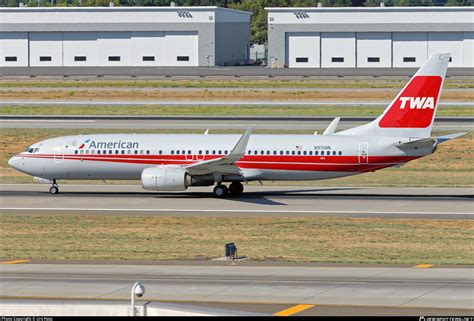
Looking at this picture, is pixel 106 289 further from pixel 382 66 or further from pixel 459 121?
pixel 382 66

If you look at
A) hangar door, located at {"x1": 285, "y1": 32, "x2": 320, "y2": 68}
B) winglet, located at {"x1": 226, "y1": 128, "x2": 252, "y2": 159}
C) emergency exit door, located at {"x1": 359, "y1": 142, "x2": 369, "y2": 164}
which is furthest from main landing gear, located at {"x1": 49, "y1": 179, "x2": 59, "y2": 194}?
hangar door, located at {"x1": 285, "y1": 32, "x2": 320, "y2": 68}

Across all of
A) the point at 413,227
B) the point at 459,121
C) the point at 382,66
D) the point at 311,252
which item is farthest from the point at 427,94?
the point at 382,66

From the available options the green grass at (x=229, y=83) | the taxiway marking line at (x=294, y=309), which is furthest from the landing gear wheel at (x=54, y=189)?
the green grass at (x=229, y=83)

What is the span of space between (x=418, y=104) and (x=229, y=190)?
1125 centimetres

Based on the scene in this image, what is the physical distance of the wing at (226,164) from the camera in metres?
54.0

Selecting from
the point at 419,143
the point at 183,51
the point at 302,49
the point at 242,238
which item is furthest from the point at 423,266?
the point at 183,51

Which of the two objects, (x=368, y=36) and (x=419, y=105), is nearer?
(x=419, y=105)

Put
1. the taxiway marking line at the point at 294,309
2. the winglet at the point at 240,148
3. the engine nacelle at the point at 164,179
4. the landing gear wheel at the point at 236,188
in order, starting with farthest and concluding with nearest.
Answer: the landing gear wheel at the point at 236,188
the engine nacelle at the point at 164,179
the winglet at the point at 240,148
the taxiway marking line at the point at 294,309

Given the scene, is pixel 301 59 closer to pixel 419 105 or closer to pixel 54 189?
pixel 54 189

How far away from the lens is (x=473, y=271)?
35.0 metres

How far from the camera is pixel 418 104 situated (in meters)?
55.1

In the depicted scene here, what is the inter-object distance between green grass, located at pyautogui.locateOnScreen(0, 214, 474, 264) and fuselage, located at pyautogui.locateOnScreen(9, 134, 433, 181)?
306 inches

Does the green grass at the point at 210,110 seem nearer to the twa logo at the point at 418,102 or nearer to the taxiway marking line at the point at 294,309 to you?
the twa logo at the point at 418,102

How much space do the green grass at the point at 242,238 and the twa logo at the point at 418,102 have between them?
957cm
